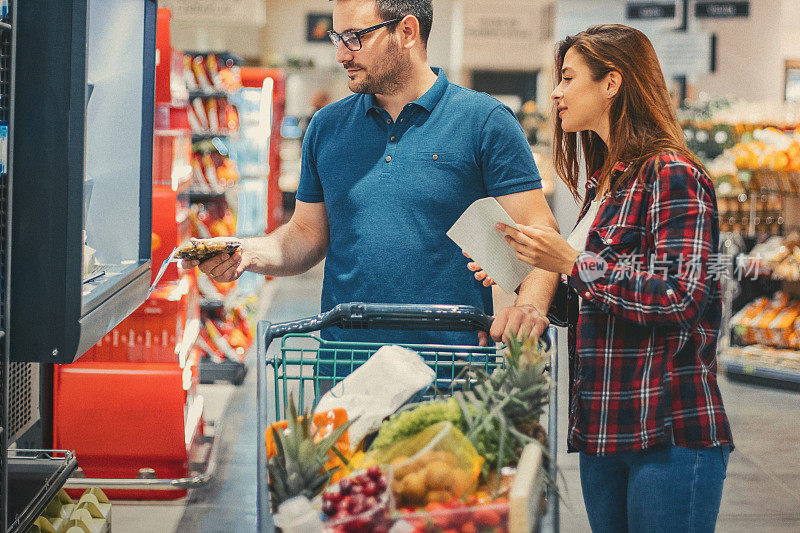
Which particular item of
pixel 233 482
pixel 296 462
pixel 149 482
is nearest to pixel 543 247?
pixel 296 462

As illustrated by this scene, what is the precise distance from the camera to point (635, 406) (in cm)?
189

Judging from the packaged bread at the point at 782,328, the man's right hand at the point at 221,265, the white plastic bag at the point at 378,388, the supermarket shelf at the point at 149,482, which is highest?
the man's right hand at the point at 221,265

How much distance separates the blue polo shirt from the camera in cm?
238

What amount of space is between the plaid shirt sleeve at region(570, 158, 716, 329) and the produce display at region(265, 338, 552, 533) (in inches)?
11.8

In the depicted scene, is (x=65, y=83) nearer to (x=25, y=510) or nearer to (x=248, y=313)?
(x=25, y=510)

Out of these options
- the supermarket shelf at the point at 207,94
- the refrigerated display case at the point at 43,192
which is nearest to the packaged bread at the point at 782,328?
the supermarket shelf at the point at 207,94

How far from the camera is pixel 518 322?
74.7 inches

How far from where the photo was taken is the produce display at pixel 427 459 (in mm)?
1292

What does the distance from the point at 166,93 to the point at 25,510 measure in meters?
2.53

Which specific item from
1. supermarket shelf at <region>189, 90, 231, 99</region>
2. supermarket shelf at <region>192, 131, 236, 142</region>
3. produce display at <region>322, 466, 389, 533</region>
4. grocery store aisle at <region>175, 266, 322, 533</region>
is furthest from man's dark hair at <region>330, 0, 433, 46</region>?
supermarket shelf at <region>189, 90, 231, 99</region>

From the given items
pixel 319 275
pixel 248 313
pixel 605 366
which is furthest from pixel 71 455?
pixel 319 275

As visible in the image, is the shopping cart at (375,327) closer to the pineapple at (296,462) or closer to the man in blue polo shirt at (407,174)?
the pineapple at (296,462)

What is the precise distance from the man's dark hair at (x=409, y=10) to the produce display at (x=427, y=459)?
1128mm

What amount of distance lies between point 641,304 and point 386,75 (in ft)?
3.27
